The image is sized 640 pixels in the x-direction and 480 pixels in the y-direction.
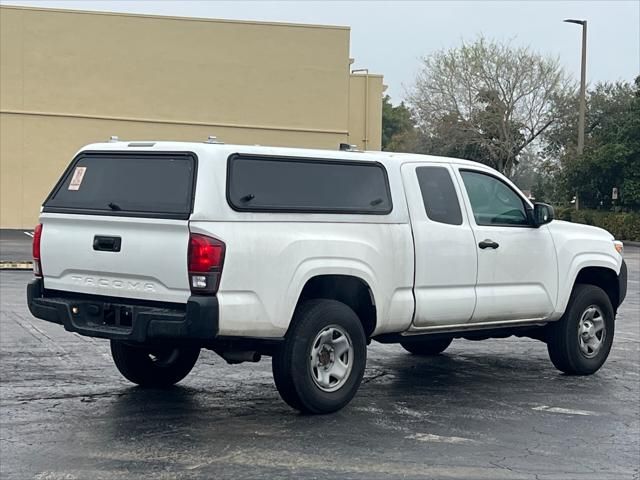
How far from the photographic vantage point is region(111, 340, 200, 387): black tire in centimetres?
862

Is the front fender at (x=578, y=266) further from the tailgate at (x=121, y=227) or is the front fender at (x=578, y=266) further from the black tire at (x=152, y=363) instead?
the tailgate at (x=121, y=227)

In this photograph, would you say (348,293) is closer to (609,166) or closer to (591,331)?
(591,331)


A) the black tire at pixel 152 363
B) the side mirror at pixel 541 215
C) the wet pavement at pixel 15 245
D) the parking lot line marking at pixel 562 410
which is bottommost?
the wet pavement at pixel 15 245

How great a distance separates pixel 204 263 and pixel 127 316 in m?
0.79

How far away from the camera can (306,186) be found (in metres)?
7.76

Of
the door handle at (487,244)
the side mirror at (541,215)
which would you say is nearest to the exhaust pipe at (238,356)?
the door handle at (487,244)

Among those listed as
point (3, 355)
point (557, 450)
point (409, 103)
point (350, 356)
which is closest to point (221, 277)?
point (350, 356)

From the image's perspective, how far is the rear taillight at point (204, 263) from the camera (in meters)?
6.89

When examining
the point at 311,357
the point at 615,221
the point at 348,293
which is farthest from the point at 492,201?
the point at 615,221

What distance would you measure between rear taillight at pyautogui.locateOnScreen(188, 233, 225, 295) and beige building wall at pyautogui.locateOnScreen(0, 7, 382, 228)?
28729 mm

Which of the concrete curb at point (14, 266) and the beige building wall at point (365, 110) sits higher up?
the beige building wall at point (365, 110)

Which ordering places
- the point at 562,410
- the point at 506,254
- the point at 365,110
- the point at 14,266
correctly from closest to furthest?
the point at 562,410 → the point at 506,254 → the point at 14,266 → the point at 365,110

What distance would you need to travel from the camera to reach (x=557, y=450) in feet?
22.9

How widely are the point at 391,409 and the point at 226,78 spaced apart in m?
28.7
